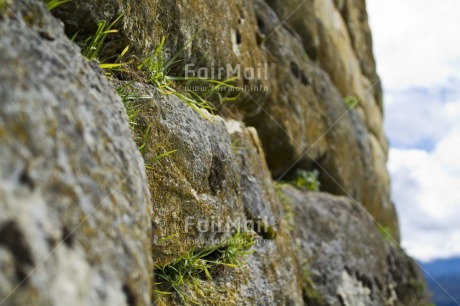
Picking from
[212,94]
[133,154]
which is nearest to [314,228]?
[212,94]

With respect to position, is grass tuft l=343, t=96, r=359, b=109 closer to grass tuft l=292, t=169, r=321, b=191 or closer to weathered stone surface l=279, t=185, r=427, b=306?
weathered stone surface l=279, t=185, r=427, b=306

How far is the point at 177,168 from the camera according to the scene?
3.58 m

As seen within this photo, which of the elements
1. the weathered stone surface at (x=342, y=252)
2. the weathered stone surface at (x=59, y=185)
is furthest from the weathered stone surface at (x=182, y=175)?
the weathered stone surface at (x=342, y=252)

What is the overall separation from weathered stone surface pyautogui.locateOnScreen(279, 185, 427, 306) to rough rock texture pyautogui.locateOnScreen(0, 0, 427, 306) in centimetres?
3

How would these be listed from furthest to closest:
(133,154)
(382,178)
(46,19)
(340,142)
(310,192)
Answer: (382,178)
(340,142)
(310,192)
(133,154)
(46,19)

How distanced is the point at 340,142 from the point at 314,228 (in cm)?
279

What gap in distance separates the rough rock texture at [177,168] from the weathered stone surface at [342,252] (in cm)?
3

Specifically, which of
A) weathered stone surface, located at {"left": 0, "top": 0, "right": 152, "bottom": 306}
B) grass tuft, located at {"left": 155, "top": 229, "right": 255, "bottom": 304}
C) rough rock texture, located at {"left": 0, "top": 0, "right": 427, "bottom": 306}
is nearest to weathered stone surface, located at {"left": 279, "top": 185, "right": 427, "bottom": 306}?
rough rock texture, located at {"left": 0, "top": 0, "right": 427, "bottom": 306}

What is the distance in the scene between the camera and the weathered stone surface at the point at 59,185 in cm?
147

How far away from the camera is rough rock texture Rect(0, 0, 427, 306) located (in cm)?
157

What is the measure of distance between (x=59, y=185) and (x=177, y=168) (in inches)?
77.0

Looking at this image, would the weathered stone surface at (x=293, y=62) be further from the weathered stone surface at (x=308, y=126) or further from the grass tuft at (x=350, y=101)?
the grass tuft at (x=350, y=101)

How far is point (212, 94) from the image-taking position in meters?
4.95

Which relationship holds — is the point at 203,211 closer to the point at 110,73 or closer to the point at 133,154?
the point at 110,73
